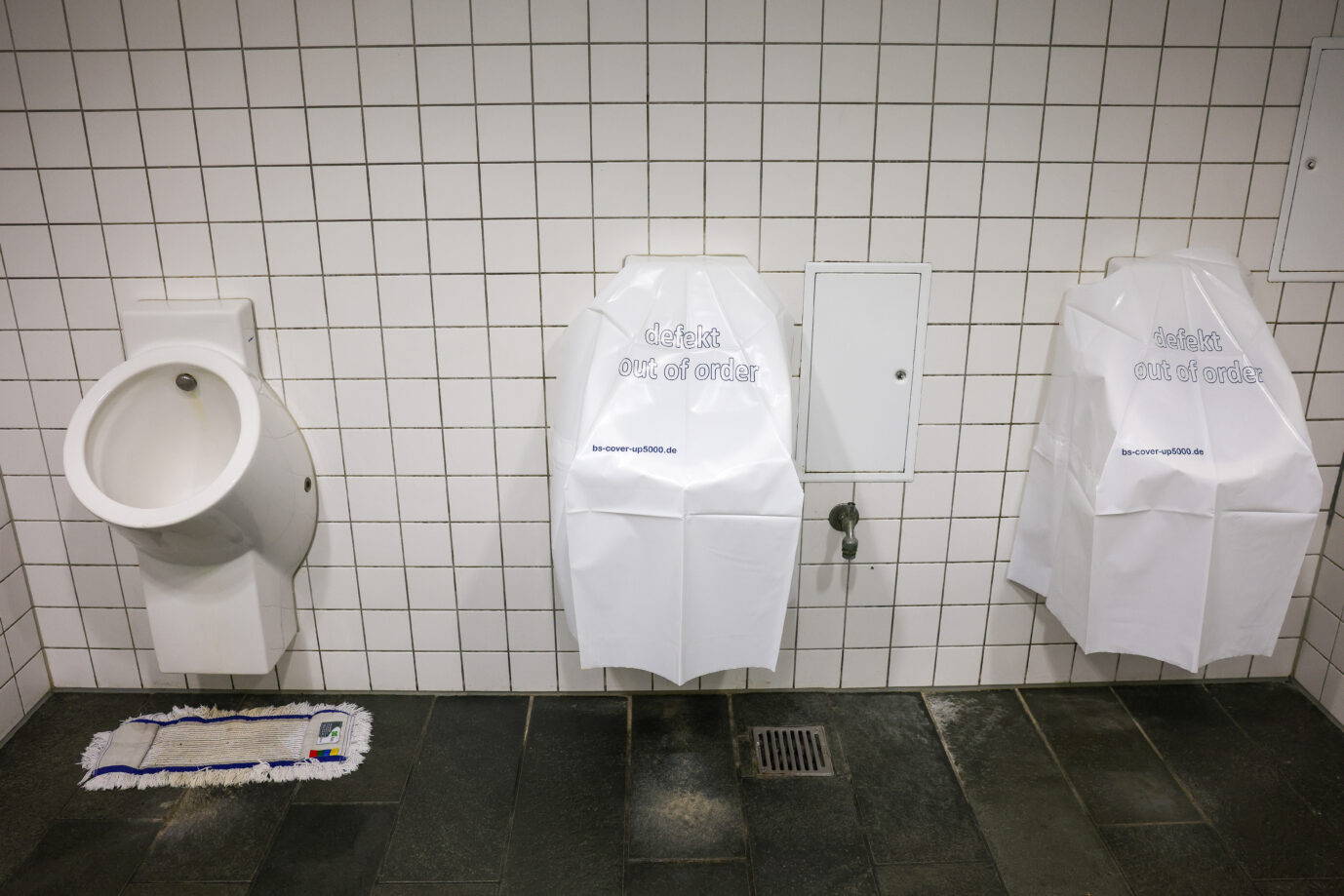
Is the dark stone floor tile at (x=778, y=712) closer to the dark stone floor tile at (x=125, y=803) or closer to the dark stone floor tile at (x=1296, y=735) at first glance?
the dark stone floor tile at (x=1296, y=735)

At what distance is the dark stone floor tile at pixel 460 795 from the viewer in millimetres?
1842

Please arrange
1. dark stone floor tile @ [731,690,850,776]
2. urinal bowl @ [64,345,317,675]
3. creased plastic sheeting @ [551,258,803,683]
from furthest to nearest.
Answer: dark stone floor tile @ [731,690,850,776] < urinal bowl @ [64,345,317,675] < creased plastic sheeting @ [551,258,803,683]

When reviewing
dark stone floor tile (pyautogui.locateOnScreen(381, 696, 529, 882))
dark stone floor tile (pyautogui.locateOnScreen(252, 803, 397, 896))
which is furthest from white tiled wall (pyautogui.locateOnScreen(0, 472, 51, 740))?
dark stone floor tile (pyautogui.locateOnScreen(381, 696, 529, 882))

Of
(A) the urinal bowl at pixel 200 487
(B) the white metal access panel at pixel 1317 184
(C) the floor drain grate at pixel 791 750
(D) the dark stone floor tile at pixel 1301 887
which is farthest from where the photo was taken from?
(C) the floor drain grate at pixel 791 750

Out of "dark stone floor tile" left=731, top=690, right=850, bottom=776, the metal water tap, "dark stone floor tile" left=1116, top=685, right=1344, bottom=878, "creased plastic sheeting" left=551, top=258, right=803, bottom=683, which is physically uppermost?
"creased plastic sheeting" left=551, top=258, right=803, bottom=683

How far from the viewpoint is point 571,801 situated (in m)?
2.01

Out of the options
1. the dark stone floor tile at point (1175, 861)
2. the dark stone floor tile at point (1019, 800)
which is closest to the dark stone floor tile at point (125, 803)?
the dark stone floor tile at point (1019, 800)

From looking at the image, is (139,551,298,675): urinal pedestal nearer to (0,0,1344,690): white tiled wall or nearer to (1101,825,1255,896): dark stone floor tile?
(0,0,1344,690): white tiled wall

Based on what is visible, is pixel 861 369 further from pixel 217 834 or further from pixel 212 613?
pixel 217 834

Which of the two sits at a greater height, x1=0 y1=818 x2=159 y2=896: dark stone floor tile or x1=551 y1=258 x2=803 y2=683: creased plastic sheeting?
x1=551 y1=258 x2=803 y2=683: creased plastic sheeting

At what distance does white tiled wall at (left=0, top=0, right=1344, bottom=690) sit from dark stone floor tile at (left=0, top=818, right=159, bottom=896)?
65 cm

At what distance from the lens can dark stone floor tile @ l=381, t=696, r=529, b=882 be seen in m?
1.84

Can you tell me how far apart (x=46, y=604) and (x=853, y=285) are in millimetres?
2257

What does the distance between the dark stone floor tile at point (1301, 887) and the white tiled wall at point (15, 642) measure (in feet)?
9.61
